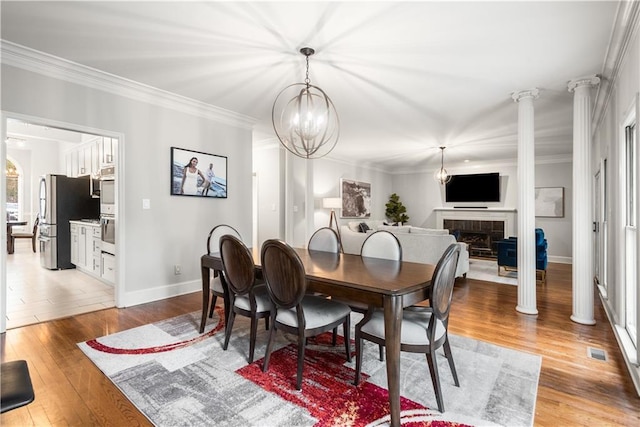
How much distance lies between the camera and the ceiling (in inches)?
88.0

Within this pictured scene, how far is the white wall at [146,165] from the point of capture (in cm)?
303

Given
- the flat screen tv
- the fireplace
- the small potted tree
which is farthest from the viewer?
the small potted tree

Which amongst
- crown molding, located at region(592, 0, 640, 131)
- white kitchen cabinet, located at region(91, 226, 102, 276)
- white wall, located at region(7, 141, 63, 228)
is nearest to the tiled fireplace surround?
crown molding, located at region(592, 0, 640, 131)

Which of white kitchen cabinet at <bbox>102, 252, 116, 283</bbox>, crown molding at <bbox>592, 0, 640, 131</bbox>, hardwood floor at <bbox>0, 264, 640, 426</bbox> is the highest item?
crown molding at <bbox>592, 0, 640, 131</bbox>

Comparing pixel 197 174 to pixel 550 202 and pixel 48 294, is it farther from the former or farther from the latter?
pixel 550 202

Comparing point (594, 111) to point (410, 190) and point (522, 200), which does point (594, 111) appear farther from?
point (410, 190)

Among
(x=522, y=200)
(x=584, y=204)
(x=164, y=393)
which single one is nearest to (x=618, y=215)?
(x=584, y=204)

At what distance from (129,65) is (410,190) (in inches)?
313

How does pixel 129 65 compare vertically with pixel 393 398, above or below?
above

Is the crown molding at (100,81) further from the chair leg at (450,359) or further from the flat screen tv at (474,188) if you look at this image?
the flat screen tv at (474,188)

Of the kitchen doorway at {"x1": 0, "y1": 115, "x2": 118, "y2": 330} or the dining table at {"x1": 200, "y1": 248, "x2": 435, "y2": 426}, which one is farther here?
the kitchen doorway at {"x1": 0, "y1": 115, "x2": 118, "y2": 330}

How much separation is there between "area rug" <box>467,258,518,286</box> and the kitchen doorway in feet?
17.3

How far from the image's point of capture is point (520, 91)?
11.9ft

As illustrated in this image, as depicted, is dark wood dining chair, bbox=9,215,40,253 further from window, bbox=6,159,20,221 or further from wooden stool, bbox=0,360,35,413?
wooden stool, bbox=0,360,35,413
